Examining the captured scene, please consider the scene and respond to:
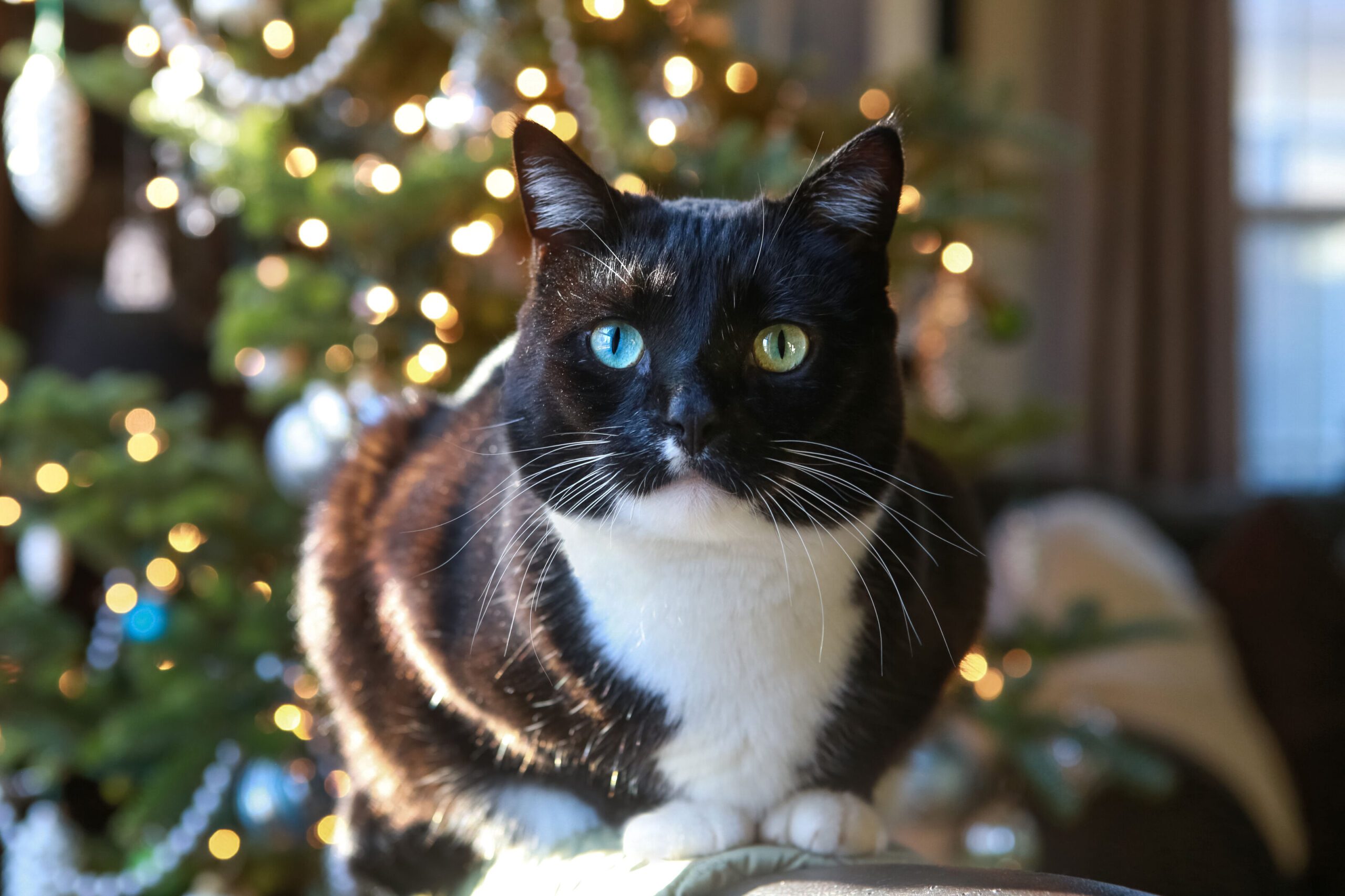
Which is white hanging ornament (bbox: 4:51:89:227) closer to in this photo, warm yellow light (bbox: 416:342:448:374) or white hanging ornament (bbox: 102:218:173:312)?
warm yellow light (bbox: 416:342:448:374)

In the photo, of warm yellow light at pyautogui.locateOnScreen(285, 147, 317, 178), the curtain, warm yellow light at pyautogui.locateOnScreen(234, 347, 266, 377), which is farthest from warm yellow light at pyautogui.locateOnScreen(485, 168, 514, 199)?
the curtain

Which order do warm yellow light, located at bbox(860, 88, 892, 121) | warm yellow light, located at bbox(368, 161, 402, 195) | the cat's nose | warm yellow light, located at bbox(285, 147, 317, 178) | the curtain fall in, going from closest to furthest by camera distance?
the cat's nose
warm yellow light, located at bbox(368, 161, 402, 195)
warm yellow light, located at bbox(285, 147, 317, 178)
warm yellow light, located at bbox(860, 88, 892, 121)
the curtain

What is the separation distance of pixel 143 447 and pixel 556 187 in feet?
2.89

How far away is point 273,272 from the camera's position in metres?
1.28

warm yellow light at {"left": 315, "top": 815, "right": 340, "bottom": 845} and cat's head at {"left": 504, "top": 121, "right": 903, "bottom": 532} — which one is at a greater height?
cat's head at {"left": 504, "top": 121, "right": 903, "bottom": 532}

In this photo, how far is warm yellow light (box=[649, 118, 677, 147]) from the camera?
115 cm

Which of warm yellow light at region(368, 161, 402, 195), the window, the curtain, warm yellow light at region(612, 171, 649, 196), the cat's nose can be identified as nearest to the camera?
the cat's nose

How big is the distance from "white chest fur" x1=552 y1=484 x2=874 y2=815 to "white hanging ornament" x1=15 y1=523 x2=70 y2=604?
973 mm

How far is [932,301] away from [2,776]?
133cm

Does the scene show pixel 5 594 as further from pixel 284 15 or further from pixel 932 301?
pixel 932 301

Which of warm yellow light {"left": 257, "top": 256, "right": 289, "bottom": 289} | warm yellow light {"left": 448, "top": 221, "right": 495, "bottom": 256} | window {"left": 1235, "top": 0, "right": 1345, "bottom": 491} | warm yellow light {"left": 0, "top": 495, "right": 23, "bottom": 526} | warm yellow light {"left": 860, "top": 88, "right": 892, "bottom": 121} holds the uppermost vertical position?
warm yellow light {"left": 860, "top": 88, "right": 892, "bottom": 121}

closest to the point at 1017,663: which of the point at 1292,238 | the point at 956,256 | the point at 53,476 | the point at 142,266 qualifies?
the point at 956,256

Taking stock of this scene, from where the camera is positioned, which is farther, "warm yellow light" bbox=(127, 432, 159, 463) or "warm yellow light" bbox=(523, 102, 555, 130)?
"warm yellow light" bbox=(127, 432, 159, 463)

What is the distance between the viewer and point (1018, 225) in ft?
4.37
